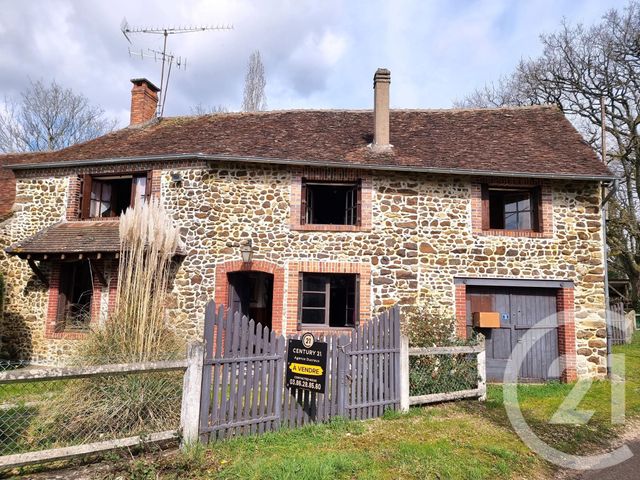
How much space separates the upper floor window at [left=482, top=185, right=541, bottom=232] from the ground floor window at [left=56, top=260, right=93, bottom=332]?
384 inches

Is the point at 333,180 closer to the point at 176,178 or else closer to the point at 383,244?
the point at 383,244

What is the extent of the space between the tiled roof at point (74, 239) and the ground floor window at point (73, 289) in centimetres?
77

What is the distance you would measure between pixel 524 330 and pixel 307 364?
21.4ft

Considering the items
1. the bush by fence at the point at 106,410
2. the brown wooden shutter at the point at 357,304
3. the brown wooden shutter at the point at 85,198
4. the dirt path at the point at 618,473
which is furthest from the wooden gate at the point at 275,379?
the brown wooden shutter at the point at 85,198

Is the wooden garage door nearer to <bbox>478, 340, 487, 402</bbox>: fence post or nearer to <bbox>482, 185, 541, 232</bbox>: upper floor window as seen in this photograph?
<bbox>482, 185, 541, 232</bbox>: upper floor window

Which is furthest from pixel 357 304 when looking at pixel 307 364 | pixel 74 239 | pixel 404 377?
pixel 74 239

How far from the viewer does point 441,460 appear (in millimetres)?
4531

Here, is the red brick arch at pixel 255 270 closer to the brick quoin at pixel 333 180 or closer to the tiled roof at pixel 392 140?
the brick quoin at pixel 333 180

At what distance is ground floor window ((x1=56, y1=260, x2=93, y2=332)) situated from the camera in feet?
33.4

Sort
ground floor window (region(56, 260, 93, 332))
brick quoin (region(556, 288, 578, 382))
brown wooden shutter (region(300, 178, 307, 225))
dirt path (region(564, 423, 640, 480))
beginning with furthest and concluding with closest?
1. ground floor window (region(56, 260, 93, 332))
2. brown wooden shutter (region(300, 178, 307, 225))
3. brick quoin (region(556, 288, 578, 382))
4. dirt path (region(564, 423, 640, 480))

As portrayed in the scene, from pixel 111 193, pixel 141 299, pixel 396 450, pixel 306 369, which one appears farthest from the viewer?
pixel 111 193

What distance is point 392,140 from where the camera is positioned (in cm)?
1120

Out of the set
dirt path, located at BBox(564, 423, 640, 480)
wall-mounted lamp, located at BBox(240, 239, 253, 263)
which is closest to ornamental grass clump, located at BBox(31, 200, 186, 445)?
wall-mounted lamp, located at BBox(240, 239, 253, 263)

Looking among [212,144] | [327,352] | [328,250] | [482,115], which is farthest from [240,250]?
[482,115]
